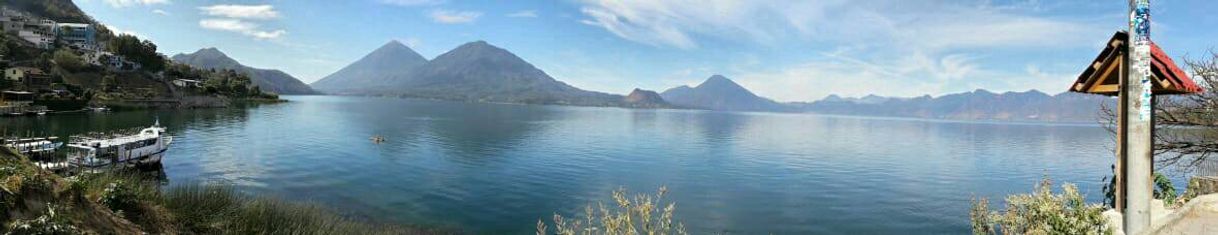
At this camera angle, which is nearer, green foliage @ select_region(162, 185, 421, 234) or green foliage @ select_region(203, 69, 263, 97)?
green foliage @ select_region(162, 185, 421, 234)

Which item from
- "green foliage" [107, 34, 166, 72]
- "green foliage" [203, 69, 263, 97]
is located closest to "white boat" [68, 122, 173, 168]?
"green foliage" [203, 69, 263, 97]

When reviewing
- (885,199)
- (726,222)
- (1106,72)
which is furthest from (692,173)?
(1106,72)

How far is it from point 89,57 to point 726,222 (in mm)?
177675

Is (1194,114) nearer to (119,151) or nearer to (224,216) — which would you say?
(224,216)

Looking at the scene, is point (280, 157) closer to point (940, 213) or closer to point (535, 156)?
point (535, 156)

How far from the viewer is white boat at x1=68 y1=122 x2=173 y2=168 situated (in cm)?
3431

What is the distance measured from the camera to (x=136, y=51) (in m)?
146

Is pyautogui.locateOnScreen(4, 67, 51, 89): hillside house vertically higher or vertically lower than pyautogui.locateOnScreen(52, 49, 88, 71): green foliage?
lower

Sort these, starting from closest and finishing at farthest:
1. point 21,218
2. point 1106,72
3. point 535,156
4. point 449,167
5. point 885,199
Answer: point 21,218 → point 1106,72 → point 885,199 → point 449,167 → point 535,156

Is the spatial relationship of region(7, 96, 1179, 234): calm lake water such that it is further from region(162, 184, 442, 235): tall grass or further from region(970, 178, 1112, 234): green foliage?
region(162, 184, 442, 235): tall grass

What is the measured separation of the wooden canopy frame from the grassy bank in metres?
20.3

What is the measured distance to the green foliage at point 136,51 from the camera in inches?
5694

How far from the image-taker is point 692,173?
158ft

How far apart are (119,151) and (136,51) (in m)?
151
